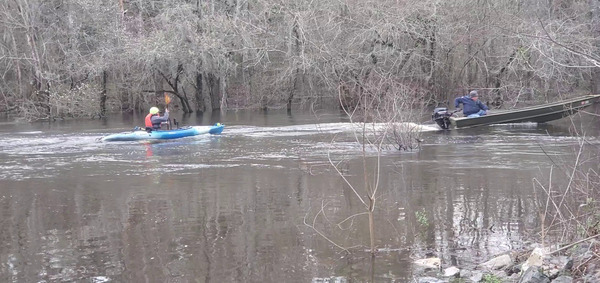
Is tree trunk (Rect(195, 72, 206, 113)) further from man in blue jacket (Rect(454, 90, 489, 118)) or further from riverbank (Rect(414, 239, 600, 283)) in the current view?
riverbank (Rect(414, 239, 600, 283))

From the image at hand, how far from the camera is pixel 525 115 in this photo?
2362 centimetres

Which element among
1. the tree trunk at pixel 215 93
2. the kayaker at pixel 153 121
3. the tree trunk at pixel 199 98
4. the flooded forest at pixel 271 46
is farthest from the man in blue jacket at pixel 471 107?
the tree trunk at pixel 199 98

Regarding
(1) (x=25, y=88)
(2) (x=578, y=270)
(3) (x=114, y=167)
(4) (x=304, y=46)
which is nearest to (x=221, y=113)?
(4) (x=304, y=46)

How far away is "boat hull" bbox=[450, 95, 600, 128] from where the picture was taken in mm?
22828

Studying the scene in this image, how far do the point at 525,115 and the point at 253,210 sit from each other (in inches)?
624

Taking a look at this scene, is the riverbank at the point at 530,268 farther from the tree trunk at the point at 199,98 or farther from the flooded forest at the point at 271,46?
the tree trunk at the point at 199,98

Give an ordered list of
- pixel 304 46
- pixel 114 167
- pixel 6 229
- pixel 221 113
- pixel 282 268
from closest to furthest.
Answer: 1. pixel 282 268
2. pixel 6 229
3. pixel 114 167
4. pixel 304 46
5. pixel 221 113

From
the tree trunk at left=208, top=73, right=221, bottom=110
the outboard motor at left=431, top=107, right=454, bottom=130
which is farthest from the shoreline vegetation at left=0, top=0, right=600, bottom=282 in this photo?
the outboard motor at left=431, top=107, right=454, bottom=130

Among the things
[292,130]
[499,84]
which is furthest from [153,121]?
[499,84]

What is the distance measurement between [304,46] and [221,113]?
7277 millimetres

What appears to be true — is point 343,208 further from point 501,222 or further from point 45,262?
point 45,262

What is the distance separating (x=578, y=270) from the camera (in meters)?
6.27

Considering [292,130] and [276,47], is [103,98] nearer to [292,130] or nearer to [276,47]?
[276,47]

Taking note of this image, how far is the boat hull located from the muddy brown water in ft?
8.91
